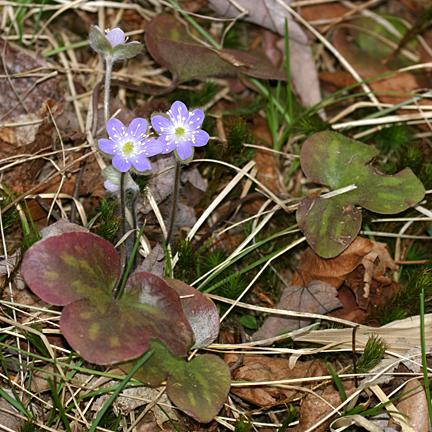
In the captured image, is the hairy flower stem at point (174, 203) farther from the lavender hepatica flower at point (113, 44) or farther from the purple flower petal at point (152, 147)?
the lavender hepatica flower at point (113, 44)

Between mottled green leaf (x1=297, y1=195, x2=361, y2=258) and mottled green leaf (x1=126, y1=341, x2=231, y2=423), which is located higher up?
mottled green leaf (x1=297, y1=195, x2=361, y2=258)

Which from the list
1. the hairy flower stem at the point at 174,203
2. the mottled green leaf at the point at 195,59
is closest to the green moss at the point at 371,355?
the hairy flower stem at the point at 174,203

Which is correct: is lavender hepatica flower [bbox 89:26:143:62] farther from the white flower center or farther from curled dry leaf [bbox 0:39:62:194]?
curled dry leaf [bbox 0:39:62:194]

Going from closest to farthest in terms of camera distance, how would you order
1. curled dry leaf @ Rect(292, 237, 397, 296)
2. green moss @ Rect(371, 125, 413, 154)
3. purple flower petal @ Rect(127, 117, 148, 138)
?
1. purple flower petal @ Rect(127, 117, 148, 138)
2. curled dry leaf @ Rect(292, 237, 397, 296)
3. green moss @ Rect(371, 125, 413, 154)

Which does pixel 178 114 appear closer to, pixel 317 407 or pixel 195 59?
pixel 195 59

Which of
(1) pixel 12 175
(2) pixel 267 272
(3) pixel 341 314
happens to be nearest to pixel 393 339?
(3) pixel 341 314

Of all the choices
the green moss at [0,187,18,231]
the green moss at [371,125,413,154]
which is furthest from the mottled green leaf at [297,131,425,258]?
the green moss at [0,187,18,231]

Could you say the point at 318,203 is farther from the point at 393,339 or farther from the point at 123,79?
the point at 123,79

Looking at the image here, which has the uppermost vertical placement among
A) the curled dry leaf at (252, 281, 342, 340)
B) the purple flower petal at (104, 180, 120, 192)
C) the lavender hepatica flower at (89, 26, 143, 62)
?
the lavender hepatica flower at (89, 26, 143, 62)
